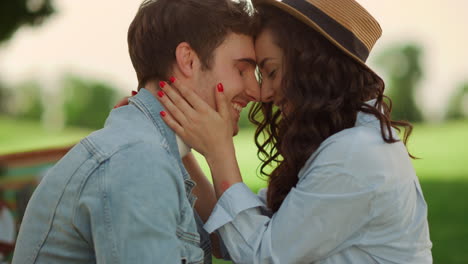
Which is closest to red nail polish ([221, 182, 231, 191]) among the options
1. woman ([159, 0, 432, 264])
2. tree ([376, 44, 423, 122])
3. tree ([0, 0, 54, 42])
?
woman ([159, 0, 432, 264])

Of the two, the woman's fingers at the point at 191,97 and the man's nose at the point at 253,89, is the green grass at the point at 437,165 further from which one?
the woman's fingers at the point at 191,97

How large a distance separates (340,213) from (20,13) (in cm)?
1311

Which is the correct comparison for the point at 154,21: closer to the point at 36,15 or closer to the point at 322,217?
the point at 322,217

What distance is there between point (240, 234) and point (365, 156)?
26.0 inches

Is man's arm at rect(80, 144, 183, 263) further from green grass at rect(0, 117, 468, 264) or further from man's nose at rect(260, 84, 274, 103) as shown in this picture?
green grass at rect(0, 117, 468, 264)

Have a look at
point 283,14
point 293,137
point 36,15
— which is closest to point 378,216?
point 293,137

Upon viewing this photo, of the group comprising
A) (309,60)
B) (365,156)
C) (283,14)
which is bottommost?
(365,156)

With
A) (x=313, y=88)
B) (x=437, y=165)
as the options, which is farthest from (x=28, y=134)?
(x=313, y=88)

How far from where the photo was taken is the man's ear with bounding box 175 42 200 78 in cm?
263

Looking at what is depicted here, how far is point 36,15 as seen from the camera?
547 inches

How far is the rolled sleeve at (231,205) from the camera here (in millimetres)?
2500

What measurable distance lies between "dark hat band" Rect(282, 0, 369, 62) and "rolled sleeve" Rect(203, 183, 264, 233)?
831mm

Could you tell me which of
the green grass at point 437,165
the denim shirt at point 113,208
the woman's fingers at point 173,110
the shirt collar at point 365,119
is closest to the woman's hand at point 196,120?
the woman's fingers at point 173,110

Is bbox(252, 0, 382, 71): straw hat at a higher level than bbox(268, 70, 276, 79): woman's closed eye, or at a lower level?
higher
